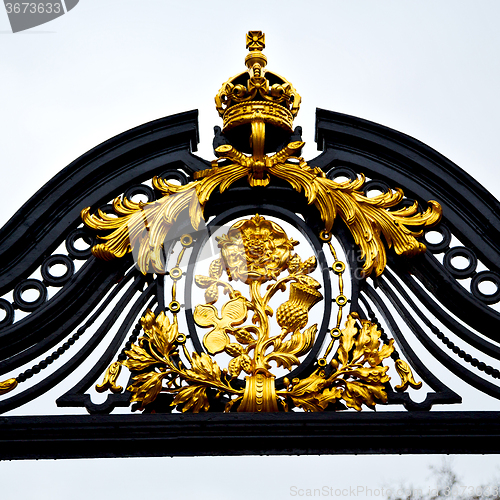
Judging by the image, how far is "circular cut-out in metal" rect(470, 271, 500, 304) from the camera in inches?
131

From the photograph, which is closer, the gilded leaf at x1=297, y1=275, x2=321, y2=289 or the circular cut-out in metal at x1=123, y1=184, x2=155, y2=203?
the gilded leaf at x1=297, y1=275, x2=321, y2=289

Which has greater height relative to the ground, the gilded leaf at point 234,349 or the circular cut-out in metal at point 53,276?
the circular cut-out in metal at point 53,276

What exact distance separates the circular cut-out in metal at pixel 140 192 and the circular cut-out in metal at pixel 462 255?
1.20 meters

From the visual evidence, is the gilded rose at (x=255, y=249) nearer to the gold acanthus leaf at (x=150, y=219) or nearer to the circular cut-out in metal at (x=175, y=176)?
the gold acanthus leaf at (x=150, y=219)

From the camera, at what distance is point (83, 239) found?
3.46 meters

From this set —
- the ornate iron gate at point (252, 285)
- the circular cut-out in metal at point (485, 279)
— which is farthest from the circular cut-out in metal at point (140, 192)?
the circular cut-out in metal at point (485, 279)

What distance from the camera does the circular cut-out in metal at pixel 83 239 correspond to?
11.2ft

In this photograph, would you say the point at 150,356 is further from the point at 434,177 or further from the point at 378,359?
the point at 434,177

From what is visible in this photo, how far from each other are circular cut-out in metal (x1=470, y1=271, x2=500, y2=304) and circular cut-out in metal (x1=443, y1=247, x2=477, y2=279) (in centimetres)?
3

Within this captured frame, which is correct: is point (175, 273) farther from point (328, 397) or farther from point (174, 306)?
point (328, 397)

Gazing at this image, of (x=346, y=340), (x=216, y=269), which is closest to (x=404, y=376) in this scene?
(x=346, y=340)

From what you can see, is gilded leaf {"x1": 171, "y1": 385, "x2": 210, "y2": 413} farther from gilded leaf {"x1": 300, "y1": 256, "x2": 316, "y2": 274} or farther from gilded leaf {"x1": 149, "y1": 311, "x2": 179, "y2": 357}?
gilded leaf {"x1": 300, "y1": 256, "x2": 316, "y2": 274}

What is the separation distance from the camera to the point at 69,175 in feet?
11.6

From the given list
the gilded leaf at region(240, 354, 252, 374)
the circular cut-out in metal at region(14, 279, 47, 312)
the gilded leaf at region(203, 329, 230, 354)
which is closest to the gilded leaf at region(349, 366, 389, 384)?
the gilded leaf at region(240, 354, 252, 374)
